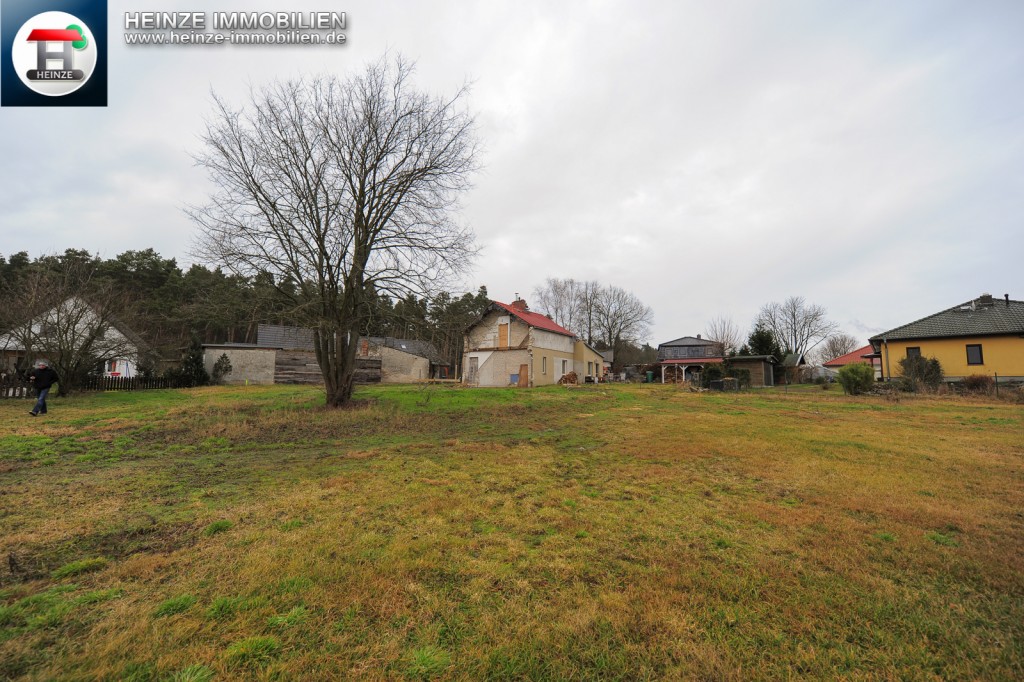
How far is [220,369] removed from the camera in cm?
3153

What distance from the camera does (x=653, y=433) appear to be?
10328 millimetres

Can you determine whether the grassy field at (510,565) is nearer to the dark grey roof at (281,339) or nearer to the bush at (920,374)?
the bush at (920,374)

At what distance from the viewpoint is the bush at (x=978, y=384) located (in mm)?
20625

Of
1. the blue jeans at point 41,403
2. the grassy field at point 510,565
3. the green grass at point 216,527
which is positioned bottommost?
the grassy field at point 510,565

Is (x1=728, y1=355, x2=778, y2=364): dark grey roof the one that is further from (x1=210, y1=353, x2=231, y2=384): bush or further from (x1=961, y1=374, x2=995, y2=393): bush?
(x1=210, y1=353, x2=231, y2=384): bush

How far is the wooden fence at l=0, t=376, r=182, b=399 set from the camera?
58.5ft

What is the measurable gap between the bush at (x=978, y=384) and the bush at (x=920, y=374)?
4.14ft

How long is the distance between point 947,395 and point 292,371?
42.4m

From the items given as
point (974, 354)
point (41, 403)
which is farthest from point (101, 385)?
point (974, 354)

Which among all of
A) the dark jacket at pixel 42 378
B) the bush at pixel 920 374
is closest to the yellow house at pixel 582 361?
the bush at pixel 920 374

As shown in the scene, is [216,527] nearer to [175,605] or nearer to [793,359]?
[175,605]

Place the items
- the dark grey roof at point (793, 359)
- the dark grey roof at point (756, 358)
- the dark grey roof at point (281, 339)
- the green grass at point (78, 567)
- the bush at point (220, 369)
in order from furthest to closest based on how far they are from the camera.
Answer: the dark grey roof at point (793, 359) → the dark grey roof at point (756, 358) → the dark grey roof at point (281, 339) → the bush at point (220, 369) → the green grass at point (78, 567)

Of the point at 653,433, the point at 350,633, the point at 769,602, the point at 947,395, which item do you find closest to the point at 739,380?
the point at 947,395

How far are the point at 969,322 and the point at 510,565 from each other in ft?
122
